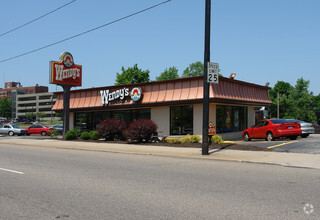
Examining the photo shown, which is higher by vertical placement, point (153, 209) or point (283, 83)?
point (283, 83)

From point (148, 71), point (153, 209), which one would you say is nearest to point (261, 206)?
point (153, 209)

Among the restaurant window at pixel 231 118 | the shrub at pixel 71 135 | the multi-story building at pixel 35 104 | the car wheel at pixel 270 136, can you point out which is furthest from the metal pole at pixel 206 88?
the multi-story building at pixel 35 104

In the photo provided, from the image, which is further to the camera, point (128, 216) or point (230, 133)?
point (230, 133)

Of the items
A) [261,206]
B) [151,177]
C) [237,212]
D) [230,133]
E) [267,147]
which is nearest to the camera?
[237,212]

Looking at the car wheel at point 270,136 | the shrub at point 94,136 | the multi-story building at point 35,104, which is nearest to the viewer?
the car wheel at point 270,136

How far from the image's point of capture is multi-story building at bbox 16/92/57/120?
→ 14998 centimetres

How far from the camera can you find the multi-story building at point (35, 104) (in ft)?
492

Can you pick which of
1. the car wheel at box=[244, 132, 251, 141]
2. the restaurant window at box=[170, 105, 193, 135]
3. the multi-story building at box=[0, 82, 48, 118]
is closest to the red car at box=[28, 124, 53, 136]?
the restaurant window at box=[170, 105, 193, 135]

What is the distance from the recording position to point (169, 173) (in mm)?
9555

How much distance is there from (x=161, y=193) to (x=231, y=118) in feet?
61.3

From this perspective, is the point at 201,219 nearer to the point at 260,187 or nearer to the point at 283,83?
the point at 260,187

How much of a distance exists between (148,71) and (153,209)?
68.0 metres

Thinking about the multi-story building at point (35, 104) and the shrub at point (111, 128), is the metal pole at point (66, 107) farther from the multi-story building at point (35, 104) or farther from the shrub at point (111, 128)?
the multi-story building at point (35, 104)

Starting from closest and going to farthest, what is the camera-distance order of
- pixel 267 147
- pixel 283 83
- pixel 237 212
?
pixel 237 212, pixel 267 147, pixel 283 83
